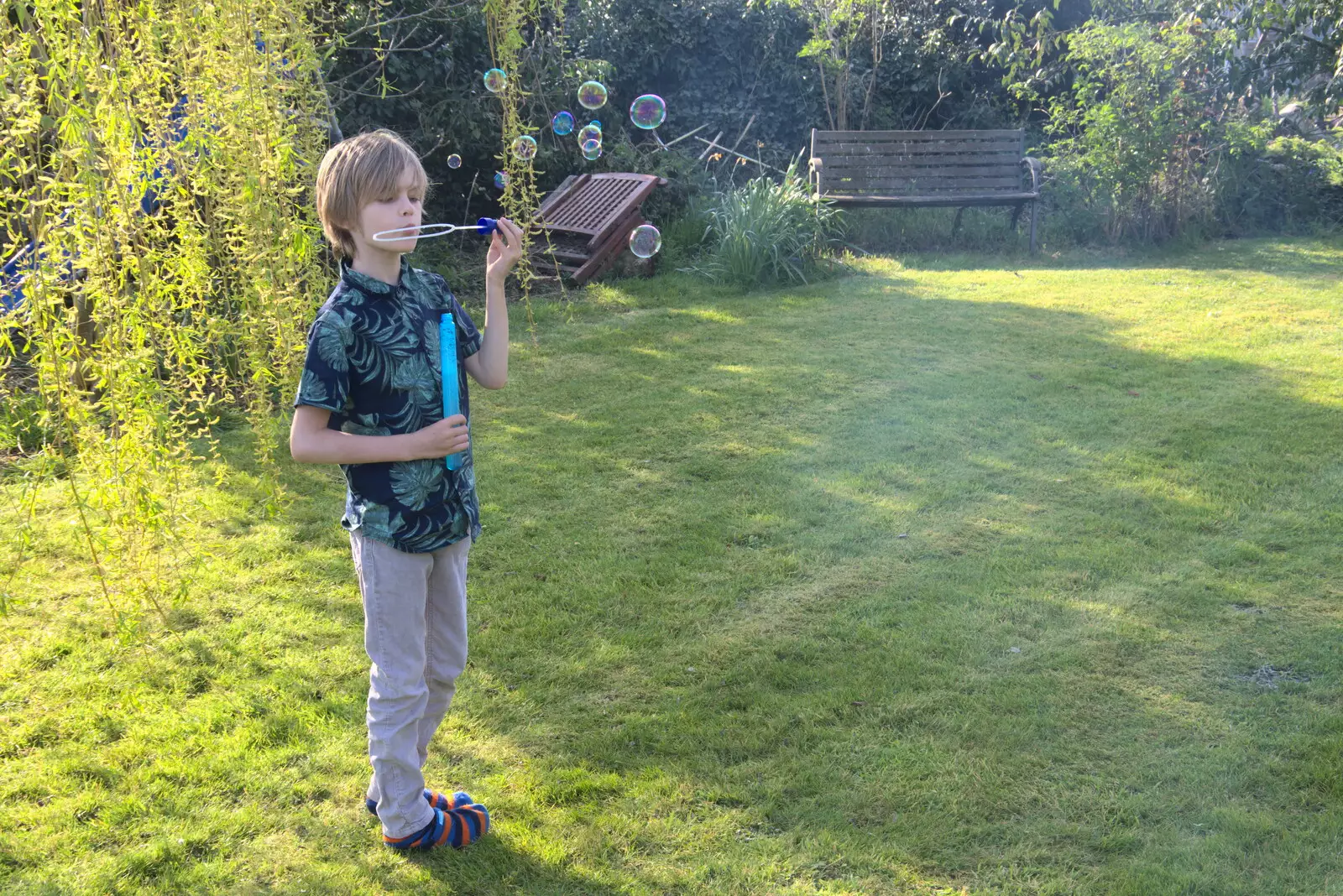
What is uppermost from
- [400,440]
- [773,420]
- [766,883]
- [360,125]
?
[360,125]

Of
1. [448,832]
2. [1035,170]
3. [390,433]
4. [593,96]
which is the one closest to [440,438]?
[390,433]

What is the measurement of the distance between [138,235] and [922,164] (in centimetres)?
746

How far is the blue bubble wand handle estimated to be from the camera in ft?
7.40

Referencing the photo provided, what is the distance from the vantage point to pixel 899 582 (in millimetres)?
3617

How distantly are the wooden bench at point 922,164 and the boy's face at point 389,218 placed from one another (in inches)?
295

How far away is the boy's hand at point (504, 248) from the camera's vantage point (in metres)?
2.39

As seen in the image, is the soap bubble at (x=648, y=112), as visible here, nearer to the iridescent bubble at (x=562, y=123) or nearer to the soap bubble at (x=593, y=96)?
the soap bubble at (x=593, y=96)

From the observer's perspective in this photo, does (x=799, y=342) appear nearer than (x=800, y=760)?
No

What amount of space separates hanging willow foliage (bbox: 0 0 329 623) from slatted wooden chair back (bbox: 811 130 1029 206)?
18.4 feet

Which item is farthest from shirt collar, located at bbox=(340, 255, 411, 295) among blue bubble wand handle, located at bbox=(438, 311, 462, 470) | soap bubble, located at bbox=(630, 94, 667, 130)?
soap bubble, located at bbox=(630, 94, 667, 130)

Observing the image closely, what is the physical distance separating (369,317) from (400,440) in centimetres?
26

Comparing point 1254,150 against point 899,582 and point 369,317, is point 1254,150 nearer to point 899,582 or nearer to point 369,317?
point 899,582

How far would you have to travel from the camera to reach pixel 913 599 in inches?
138

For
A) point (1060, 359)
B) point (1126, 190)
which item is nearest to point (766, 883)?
point (1060, 359)
